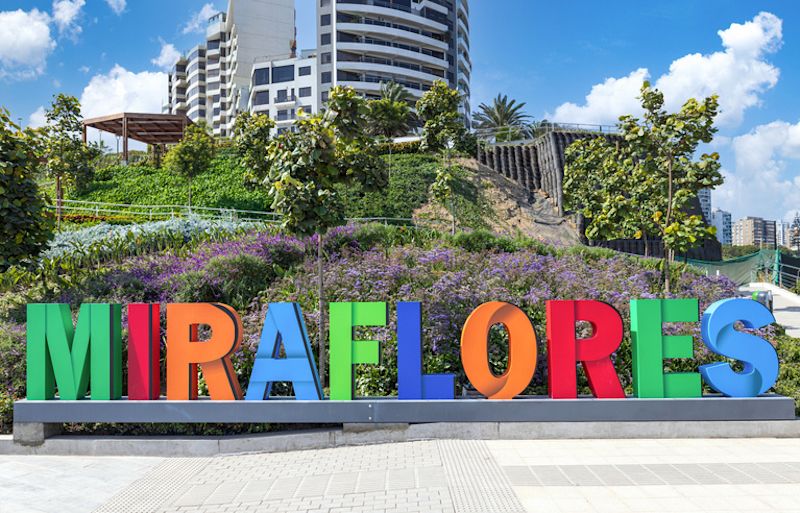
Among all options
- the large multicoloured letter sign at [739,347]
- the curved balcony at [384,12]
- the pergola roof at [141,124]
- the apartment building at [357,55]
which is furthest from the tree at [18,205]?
the curved balcony at [384,12]

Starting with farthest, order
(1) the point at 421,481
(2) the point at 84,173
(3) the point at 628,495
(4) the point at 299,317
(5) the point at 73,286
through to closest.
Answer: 1. (2) the point at 84,173
2. (5) the point at 73,286
3. (4) the point at 299,317
4. (1) the point at 421,481
5. (3) the point at 628,495

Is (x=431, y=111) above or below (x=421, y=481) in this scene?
above

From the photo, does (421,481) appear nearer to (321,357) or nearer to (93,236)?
(321,357)

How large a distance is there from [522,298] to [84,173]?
25581 millimetres

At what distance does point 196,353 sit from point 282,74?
68.4 meters

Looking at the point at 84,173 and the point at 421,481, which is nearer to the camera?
the point at 421,481

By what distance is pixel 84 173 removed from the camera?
27.9 m

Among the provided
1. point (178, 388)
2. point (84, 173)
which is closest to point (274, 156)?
point (178, 388)

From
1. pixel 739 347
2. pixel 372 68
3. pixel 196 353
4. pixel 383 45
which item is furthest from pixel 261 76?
pixel 739 347

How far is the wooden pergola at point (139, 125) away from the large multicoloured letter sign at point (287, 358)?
145ft

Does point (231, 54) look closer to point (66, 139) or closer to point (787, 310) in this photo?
point (66, 139)

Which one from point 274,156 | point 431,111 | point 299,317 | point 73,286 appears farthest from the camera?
point 431,111

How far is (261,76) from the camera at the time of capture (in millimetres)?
71625

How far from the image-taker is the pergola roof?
46.3m
